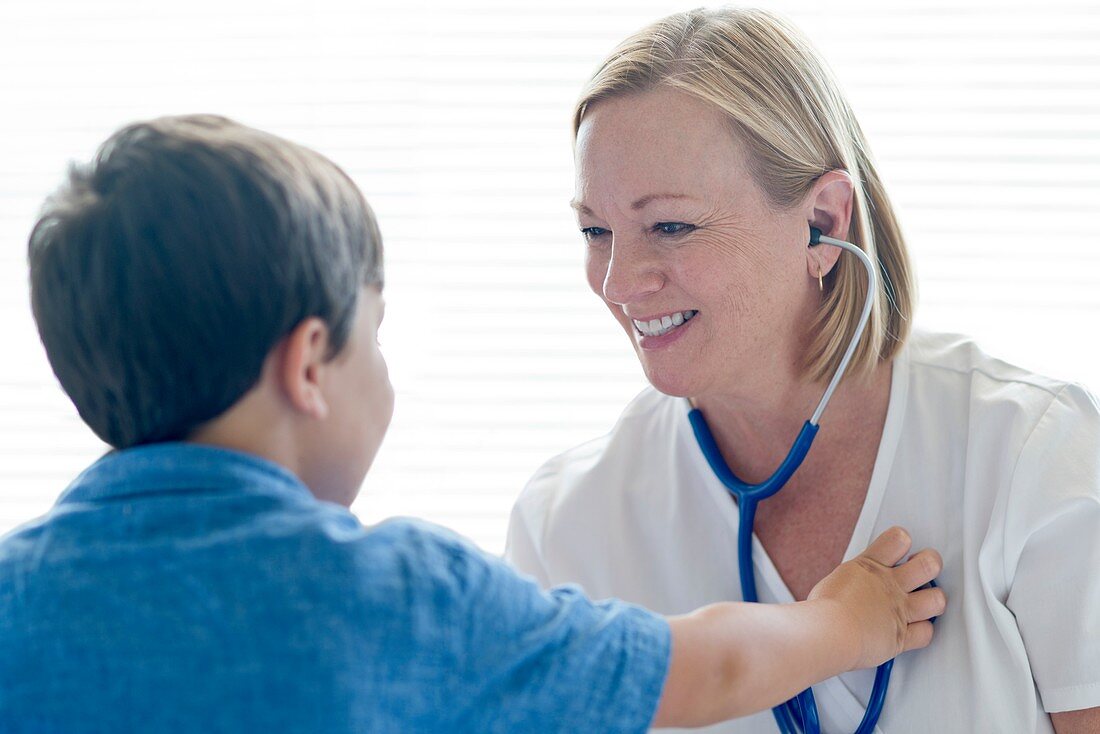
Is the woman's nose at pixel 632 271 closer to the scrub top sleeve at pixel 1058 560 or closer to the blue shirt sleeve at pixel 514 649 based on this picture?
the scrub top sleeve at pixel 1058 560

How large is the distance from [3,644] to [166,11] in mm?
1768

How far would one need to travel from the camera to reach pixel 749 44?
57.0 inches

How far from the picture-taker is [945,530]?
138cm

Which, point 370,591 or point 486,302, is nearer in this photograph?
point 370,591

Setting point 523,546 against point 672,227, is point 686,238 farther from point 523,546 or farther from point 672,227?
point 523,546

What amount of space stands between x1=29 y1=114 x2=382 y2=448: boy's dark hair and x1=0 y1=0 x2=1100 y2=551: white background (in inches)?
53.3

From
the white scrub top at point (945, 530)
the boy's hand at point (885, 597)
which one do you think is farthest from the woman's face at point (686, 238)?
the boy's hand at point (885, 597)

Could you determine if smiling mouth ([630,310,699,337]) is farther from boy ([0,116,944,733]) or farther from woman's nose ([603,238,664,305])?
boy ([0,116,944,733])

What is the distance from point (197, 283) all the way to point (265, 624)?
0.26m

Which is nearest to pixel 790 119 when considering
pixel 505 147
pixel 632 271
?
pixel 632 271

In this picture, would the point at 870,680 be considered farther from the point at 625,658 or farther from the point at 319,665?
the point at 319,665

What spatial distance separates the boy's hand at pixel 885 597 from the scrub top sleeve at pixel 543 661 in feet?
1.22

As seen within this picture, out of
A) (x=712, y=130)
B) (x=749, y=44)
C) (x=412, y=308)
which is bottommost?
(x=412, y=308)

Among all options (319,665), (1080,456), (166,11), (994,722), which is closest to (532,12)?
(166,11)
